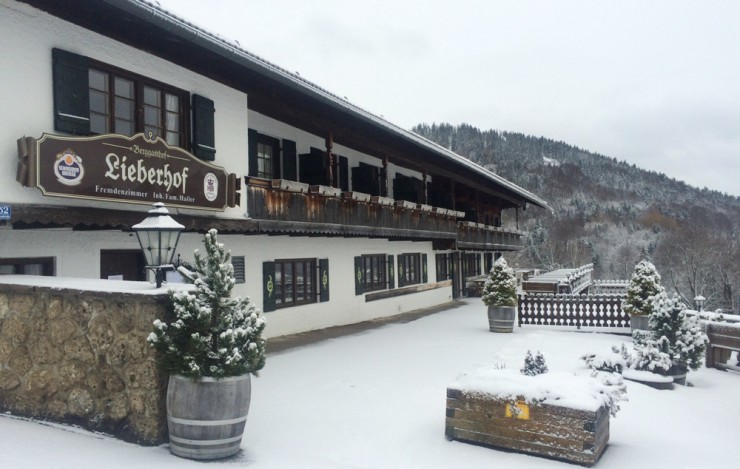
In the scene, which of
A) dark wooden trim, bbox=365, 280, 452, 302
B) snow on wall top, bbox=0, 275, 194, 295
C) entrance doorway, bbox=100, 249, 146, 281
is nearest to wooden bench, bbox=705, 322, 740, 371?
dark wooden trim, bbox=365, 280, 452, 302

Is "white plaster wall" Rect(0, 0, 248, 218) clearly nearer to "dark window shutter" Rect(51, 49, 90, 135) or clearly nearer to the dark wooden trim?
"dark window shutter" Rect(51, 49, 90, 135)

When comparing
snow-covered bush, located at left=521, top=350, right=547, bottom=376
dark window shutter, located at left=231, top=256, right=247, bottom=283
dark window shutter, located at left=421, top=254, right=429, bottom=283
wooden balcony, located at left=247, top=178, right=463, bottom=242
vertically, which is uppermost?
wooden balcony, located at left=247, top=178, right=463, bottom=242

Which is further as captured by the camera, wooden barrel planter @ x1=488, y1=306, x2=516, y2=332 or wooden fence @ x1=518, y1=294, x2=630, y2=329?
wooden fence @ x1=518, y1=294, x2=630, y2=329

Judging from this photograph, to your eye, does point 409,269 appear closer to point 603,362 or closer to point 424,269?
point 424,269

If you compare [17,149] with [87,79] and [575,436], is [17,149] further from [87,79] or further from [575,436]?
[575,436]

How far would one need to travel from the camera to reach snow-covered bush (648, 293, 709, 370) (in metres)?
10.0

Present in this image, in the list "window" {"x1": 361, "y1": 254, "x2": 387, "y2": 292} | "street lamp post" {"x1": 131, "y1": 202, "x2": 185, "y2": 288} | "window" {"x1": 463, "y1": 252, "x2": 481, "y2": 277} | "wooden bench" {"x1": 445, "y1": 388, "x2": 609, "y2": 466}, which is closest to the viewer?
"wooden bench" {"x1": 445, "y1": 388, "x2": 609, "y2": 466}

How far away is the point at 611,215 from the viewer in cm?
11212

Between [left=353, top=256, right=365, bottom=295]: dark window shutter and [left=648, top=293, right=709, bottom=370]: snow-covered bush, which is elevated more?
[left=353, top=256, right=365, bottom=295]: dark window shutter

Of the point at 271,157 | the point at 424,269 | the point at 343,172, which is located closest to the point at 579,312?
the point at 424,269

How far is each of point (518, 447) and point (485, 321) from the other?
1267 cm

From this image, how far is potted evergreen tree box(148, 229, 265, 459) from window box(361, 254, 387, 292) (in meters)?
13.3

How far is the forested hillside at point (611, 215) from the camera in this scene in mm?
59750

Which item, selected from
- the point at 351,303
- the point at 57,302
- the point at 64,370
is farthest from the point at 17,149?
the point at 351,303
